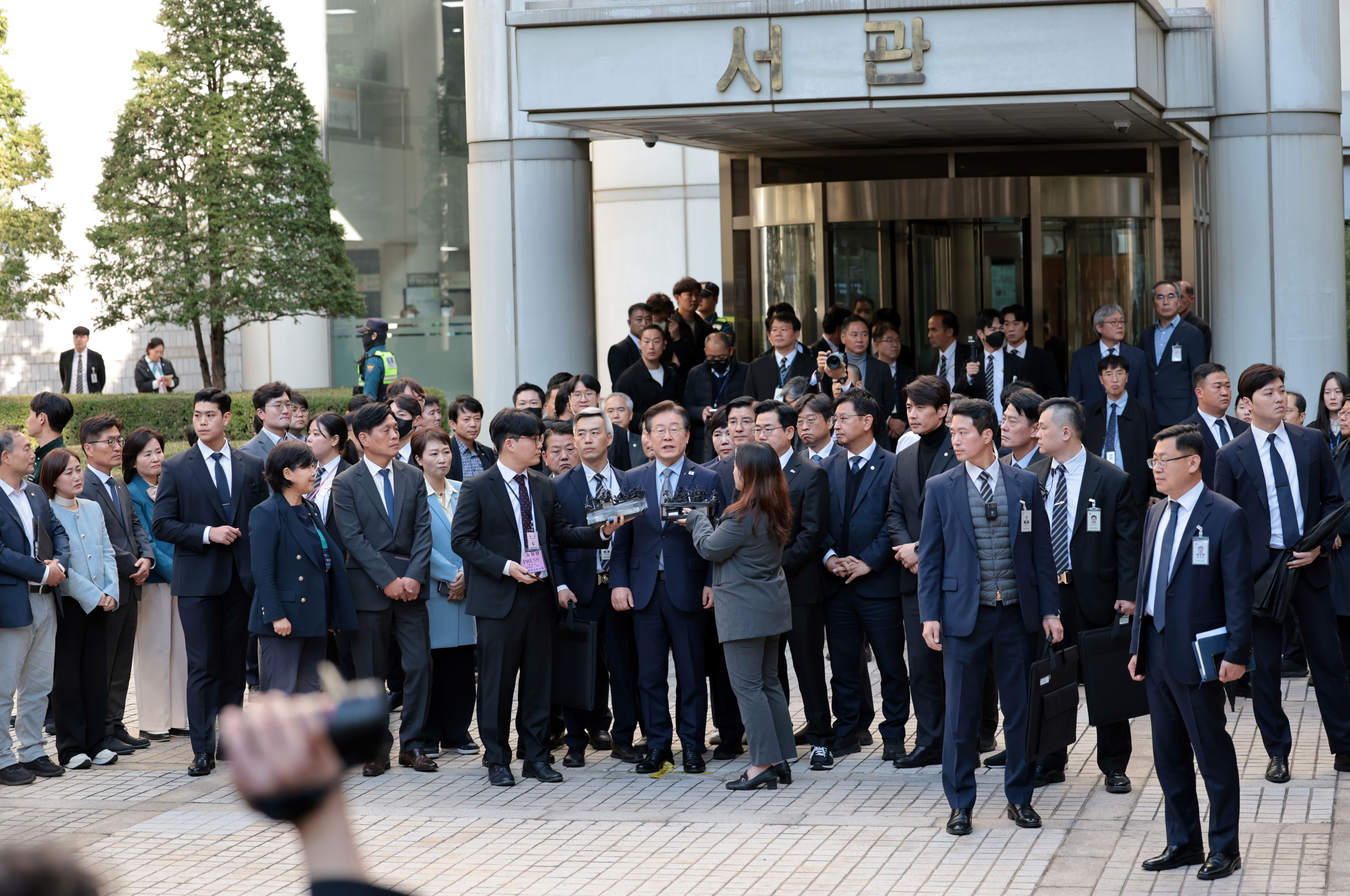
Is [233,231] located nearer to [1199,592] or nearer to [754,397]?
[754,397]

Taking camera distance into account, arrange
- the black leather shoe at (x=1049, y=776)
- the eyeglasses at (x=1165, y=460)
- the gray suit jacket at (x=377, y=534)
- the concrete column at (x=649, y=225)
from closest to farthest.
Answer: the eyeglasses at (x=1165, y=460) → the black leather shoe at (x=1049, y=776) → the gray suit jacket at (x=377, y=534) → the concrete column at (x=649, y=225)

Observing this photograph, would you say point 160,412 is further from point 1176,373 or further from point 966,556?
point 966,556

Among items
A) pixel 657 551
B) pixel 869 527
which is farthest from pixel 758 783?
pixel 869 527

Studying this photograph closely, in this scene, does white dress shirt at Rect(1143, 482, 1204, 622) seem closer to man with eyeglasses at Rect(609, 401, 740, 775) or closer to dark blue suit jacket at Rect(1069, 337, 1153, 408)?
man with eyeglasses at Rect(609, 401, 740, 775)

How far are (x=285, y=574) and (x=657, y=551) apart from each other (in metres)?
1.96

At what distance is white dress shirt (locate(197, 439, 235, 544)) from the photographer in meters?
8.70

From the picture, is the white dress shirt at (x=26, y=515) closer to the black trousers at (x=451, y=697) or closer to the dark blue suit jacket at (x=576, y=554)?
the black trousers at (x=451, y=697)

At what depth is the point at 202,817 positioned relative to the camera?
7488 mm

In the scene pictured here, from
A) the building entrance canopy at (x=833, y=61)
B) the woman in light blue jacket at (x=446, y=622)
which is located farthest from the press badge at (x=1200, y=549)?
the building entrance canopy at (x=833, y=61)

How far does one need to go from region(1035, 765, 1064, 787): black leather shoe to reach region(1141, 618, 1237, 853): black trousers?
4.35 feet

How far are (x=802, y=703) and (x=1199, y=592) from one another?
350 cm

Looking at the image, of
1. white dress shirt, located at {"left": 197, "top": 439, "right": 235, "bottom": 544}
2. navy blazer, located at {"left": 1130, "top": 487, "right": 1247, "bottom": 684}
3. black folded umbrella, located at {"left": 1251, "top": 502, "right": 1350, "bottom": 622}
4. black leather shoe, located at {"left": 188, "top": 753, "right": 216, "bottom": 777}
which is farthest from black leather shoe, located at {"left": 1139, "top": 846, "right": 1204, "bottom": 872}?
white dress shirt, located at {"left": 197, "top": 439, "right": 235, "bottom": 544}

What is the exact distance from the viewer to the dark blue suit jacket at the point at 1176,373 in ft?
38.1

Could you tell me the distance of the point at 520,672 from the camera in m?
8.10
